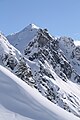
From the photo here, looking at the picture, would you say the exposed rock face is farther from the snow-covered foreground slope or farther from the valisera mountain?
the snow-covered foreground slope

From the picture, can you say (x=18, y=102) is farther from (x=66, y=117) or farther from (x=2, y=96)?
(x=66, y=117)

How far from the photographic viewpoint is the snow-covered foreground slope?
12.8 meters

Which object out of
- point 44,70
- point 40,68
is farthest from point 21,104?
point 44,70

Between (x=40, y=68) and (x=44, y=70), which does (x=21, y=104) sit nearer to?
(x=40, y=68)

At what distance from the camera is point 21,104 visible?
1342cm

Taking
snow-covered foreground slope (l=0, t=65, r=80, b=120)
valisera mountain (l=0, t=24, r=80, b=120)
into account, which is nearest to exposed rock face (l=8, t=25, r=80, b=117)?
valisera mountain (l=0, t=24, r=80, b=120)

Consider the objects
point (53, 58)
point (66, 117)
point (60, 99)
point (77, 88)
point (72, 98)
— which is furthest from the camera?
point (53, 58)

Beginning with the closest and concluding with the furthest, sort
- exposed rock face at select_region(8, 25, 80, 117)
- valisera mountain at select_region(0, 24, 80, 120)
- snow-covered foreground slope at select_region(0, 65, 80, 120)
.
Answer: snow-covered foreground slope at select_region(0, 65, 80, 120) < valisera mountain at select_region(0, 24, 80, 120) < exposed rock face at select_region(8, 25, 80, 117)

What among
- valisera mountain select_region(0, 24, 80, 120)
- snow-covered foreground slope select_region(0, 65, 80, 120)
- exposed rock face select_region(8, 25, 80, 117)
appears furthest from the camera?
exposed rock face select_region(8, 25, 80, 117)

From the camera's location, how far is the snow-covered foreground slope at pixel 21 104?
42.1 ft

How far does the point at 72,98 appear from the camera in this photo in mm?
152375

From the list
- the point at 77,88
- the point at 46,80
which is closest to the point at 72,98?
the point at 46,80

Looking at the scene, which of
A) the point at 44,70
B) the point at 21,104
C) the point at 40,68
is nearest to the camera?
the point at 21,104

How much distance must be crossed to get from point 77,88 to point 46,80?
47533 mm
